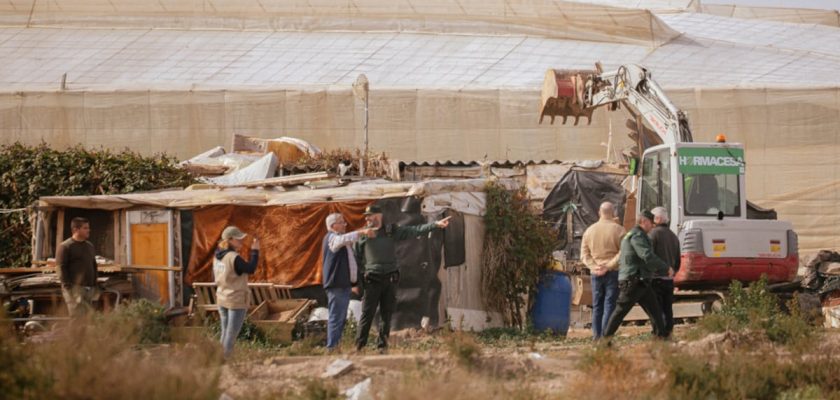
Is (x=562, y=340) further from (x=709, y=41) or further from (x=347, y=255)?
(x=709, y=41)

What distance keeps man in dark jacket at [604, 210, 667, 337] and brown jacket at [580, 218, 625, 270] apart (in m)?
0.54

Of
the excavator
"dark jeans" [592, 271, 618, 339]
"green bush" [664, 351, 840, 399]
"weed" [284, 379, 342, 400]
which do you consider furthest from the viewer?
the excavator

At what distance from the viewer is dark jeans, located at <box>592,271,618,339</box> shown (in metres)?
14.0

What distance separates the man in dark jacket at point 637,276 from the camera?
1314cm

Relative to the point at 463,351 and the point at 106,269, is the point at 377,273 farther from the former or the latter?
the point at 106,269

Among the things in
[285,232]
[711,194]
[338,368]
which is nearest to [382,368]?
[338,368]

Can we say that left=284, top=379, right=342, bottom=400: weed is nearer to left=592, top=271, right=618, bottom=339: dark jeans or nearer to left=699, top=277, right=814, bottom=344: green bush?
left=592, top=271, right=618, bottom=339: dark jeans

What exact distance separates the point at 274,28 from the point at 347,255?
24.2 meters

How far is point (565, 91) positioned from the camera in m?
21.2

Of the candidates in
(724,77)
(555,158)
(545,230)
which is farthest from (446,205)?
(724,77)

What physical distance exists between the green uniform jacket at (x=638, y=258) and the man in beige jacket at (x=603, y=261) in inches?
20.9

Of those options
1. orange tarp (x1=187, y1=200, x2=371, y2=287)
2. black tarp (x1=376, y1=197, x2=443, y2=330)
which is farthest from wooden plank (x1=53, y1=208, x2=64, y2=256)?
black tarp (x1=376, y1=197, x2=443, y2=330)

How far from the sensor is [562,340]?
51.9 ft

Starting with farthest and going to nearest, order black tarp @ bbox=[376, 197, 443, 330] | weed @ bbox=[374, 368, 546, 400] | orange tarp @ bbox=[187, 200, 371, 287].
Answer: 1. orange tarp @ bbox=[187, 200, 371, 287]
2. black tarp @ bbox=[376, 197, 443, 330]
3. weed @ bbox=[374, 368, 546, 400]
